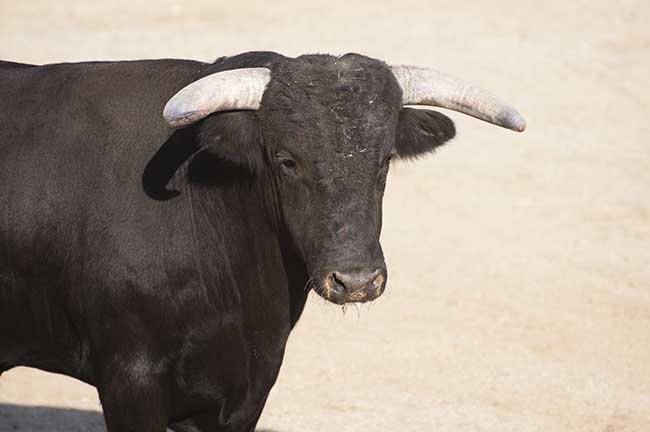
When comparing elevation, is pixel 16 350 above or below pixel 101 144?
below

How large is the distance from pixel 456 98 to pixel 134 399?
207 cm

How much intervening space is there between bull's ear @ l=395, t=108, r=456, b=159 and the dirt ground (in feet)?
8.04

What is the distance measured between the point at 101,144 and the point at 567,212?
7.45m

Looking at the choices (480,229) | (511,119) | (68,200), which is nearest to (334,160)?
(511,119)

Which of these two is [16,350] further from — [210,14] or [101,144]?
[210,14]

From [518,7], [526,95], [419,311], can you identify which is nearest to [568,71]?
[526,95]

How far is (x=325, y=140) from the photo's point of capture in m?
5.63

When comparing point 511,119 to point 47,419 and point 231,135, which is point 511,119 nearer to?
point 231,135

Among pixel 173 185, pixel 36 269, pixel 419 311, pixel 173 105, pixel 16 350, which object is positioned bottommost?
pixel 419 311

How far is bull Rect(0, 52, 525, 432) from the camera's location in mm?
5684

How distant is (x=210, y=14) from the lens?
19.5 metres

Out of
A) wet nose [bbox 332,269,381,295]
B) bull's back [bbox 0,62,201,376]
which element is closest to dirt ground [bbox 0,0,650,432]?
bull's back [bbox 0,62,201,376]

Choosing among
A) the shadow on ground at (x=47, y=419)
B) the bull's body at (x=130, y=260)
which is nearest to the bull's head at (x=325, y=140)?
the bull's body at (x=130, y=260)

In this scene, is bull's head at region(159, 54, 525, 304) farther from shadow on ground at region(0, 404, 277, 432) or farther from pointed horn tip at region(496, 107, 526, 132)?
shadow on ground at region(0, 404, 277, 432)
